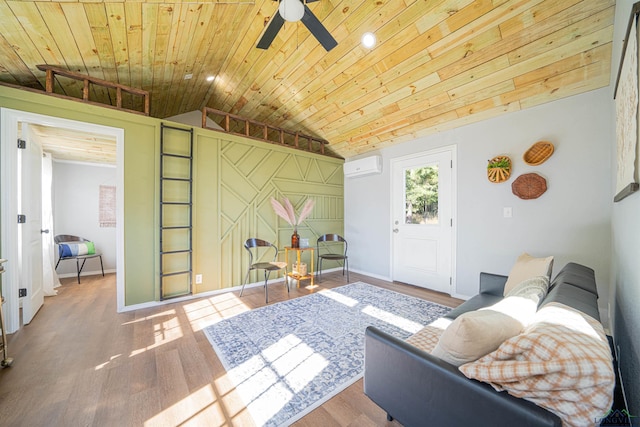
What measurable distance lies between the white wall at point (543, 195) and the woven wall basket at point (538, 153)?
6cm

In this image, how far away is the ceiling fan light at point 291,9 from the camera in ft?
6.06

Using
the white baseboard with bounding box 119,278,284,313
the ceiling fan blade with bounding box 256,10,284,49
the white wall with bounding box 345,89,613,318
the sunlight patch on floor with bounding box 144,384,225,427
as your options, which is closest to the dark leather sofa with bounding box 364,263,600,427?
the sunlight patch on floor with bounding box 144,384,225,427

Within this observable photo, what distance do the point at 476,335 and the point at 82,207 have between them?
6.50 metres

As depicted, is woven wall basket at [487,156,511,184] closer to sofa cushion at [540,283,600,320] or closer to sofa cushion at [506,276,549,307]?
sofa cushion at [506,276,549,307]

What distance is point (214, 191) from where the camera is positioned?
3600mm

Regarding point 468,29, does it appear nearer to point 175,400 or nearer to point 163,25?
point 163,25

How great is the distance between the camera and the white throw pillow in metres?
0.87

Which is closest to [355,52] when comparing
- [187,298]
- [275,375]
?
[275,375]

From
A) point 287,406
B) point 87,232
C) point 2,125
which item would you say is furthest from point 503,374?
point 87,232

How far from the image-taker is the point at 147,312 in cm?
288

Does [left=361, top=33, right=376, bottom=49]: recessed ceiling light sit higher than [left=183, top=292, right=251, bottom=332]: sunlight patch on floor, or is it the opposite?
[left=361, top=33, right=376, bottom=49]: recessed ceiling light

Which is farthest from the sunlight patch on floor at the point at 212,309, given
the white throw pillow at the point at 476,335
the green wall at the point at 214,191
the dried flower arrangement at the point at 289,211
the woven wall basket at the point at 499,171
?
the woven wall basket at the point at 499,171

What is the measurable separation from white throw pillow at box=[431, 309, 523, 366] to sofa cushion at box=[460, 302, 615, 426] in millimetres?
47

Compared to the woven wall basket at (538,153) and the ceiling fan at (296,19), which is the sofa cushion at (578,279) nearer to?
the woven wall basket at (538,153)
